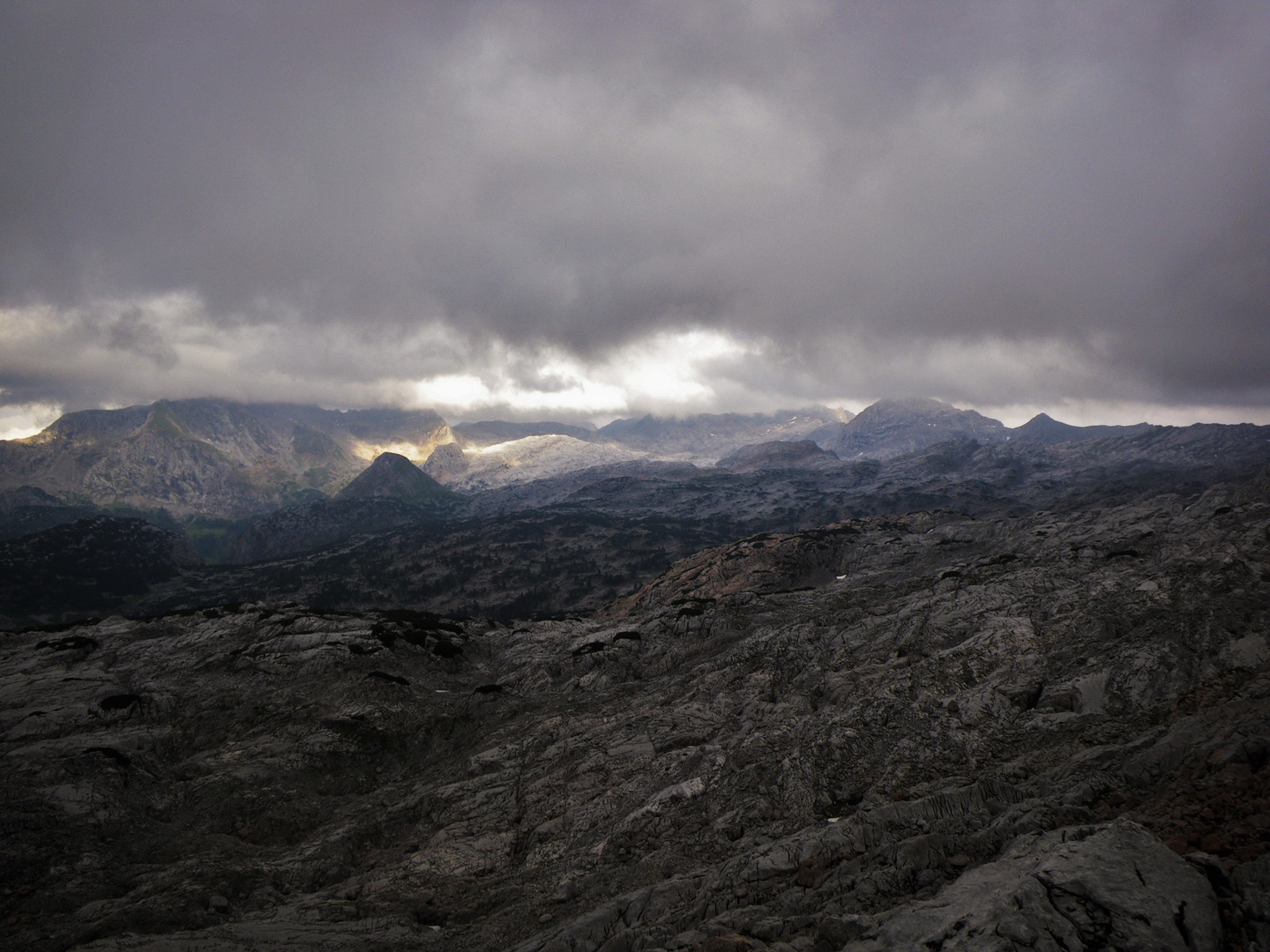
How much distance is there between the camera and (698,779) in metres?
36.8

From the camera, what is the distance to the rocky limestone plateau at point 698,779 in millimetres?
19297

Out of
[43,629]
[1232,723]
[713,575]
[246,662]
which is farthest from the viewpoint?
[713,575]

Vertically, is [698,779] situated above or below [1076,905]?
below

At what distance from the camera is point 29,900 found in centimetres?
3125

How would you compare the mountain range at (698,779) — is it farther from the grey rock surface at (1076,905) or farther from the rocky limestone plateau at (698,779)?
the rocky limestone plateau at (698,779)

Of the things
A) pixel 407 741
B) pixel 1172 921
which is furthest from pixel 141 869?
pixel 1172 921

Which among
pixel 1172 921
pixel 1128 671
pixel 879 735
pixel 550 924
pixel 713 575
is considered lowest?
pixel 713 575

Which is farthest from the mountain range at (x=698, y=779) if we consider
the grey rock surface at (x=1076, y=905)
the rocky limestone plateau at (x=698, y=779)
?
the rocky limestone plateau at (x=698, y=779)

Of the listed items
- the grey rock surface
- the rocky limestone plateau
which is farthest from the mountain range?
the rocky limestone plateau

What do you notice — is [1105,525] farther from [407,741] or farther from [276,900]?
[276,900]

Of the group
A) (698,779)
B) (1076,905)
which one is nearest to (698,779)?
(698,779)

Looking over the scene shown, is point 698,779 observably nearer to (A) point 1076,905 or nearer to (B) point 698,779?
(B) point 698,779

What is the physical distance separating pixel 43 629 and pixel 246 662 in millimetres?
49726

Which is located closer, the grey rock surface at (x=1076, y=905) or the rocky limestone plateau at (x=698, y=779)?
the grey rock surface at (x=1076, y=905)
